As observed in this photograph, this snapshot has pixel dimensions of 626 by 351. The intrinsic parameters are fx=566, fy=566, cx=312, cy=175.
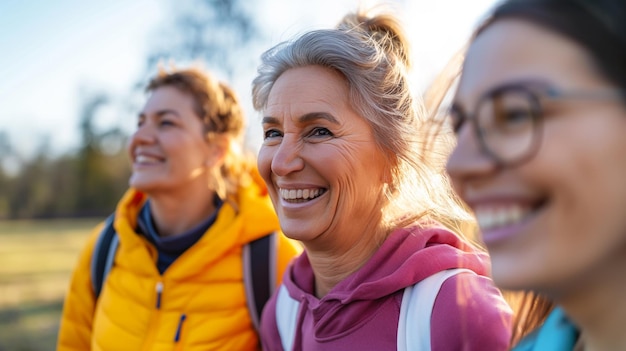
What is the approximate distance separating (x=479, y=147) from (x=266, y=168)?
4.03ft

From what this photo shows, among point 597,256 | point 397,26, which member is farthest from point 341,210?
point 597,256

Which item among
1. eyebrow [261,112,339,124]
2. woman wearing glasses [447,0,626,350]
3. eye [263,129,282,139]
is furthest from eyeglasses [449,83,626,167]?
eye [263,129,282,139]

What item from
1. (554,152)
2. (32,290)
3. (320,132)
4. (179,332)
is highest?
(320,132)

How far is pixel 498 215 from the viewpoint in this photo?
1.01 m

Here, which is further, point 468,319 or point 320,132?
point 320,132

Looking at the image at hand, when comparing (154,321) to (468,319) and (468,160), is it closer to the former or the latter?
(468,319)

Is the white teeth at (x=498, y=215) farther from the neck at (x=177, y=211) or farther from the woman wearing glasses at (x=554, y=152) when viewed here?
the neck at (x=177, y=211)

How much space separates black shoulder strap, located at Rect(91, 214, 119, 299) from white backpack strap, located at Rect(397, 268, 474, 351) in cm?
190

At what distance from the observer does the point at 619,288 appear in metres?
0.99

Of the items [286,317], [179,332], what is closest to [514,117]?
[286,317]

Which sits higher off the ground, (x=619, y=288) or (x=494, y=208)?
(x=494, y=208)

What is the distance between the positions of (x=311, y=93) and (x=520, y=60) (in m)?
1.11

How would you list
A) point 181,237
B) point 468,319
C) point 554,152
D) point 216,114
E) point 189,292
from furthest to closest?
1. point 216,114
2. point 181,237
3. point 189,292
4. point 468,319
5. point 554,152

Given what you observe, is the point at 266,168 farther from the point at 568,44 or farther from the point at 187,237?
the point at 568,44
